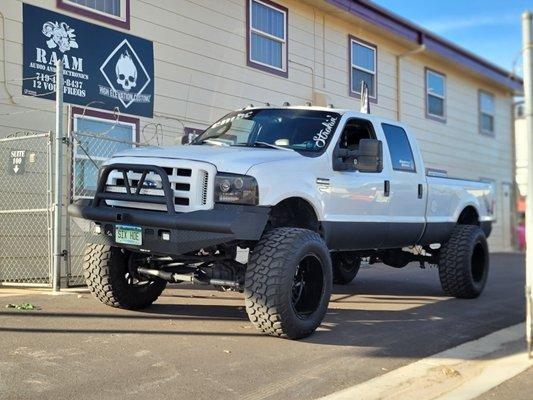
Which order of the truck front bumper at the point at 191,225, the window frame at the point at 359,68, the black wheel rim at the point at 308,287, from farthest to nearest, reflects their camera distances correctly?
the window frame at the point at 359,68 → the black wheel rim at the point at 308,287 → the truck front bumper at the point at 191,225

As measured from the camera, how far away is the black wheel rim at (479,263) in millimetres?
9203

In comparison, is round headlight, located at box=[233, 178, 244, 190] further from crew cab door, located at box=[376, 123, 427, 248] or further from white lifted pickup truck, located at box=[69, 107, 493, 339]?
crew cab door, located at box=[376, 123, 427, 248]

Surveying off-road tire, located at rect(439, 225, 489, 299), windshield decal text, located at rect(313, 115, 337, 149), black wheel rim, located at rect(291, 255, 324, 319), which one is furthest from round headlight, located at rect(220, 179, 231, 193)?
off-road tire, located at rect(439, 225, 489, 299)

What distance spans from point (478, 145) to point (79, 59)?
14929mm

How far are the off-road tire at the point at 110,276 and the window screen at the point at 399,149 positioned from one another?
3.23 meters

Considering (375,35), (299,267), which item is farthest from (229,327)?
(375,35)

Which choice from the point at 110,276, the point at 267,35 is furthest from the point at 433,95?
the point at 110,276

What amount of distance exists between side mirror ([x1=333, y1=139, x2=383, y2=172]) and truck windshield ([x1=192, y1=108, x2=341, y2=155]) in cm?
22

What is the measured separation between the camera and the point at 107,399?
3996 millimetres

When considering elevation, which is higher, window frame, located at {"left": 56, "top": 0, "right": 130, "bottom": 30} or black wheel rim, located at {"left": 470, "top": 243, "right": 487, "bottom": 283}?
window frame, located at {"left": 56, "top": 0, "right": 130, "bottom": 30}

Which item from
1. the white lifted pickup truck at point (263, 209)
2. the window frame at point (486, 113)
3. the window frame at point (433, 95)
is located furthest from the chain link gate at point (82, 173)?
the window frame at point (486, 113)

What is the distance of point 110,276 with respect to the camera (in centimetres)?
629

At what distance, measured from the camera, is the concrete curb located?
4.51 m

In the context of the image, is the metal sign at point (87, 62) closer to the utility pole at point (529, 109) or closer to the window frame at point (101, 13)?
the window frame at point (101, 13)
